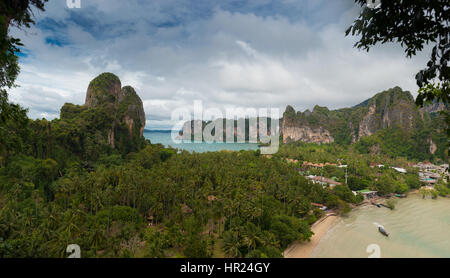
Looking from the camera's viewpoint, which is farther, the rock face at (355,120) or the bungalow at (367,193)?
the rock face at (355,120)

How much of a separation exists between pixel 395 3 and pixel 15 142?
604cm

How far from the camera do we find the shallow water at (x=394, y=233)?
17.7 meters

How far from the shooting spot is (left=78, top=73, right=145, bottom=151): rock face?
38406 mm

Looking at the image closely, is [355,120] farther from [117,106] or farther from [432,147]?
[117,106]

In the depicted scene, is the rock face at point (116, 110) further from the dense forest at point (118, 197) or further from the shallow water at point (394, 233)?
the shallow water at point (394, 233)

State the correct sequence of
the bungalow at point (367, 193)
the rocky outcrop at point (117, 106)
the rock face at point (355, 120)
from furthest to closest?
the rock face at point (355, 120)
the rocky outcrop at point (117, 106)
the bungalow at point (367, 193)

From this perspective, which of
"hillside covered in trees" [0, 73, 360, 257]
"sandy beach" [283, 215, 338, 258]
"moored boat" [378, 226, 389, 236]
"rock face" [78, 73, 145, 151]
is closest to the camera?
"hillside covered in trees" [0, 73, 360, 257]

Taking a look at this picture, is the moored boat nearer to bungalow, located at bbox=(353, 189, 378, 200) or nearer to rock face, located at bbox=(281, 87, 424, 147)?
bungalow, located at bbox=(353, 189, 378, 200)

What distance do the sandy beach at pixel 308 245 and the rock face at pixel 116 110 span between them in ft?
109

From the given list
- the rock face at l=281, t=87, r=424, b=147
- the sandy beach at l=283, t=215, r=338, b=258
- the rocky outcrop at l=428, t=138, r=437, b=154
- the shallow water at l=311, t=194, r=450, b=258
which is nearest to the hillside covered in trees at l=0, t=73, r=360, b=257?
the sandy beach at l=283, t=215, r=338, b=258

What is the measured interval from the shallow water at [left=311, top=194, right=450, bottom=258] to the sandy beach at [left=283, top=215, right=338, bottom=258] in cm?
37

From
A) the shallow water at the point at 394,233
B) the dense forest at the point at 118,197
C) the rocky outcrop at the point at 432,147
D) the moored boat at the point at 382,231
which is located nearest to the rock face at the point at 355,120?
the rocky outcrop at the point at 432,147

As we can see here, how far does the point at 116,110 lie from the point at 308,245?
132 feet
